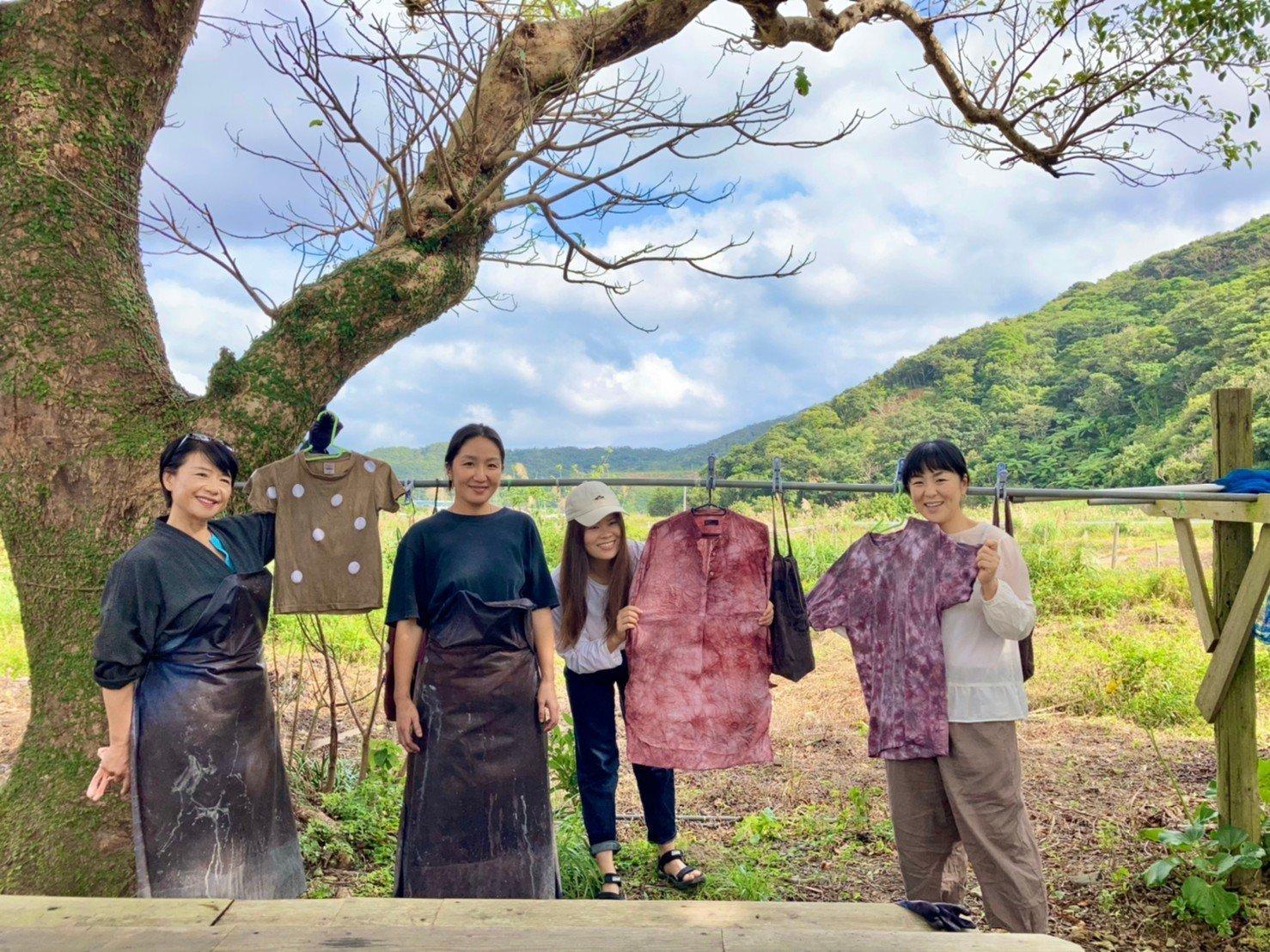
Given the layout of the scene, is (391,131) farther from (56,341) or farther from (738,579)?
(738,579)

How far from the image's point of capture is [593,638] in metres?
3.65

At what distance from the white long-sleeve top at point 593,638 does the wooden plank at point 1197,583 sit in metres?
2.36

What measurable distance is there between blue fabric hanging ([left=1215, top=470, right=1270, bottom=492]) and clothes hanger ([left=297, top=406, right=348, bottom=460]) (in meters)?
3.47

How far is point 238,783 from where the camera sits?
9.79 feet

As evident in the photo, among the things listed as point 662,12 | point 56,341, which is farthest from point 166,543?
point 662,12

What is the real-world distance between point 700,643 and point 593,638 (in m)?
0.38

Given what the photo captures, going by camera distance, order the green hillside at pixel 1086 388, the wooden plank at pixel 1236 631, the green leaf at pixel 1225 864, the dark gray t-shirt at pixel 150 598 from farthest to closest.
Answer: the green hillside at pixel 1086 388
the green leaf at pixel 1225 864
the wooden plank at pixel 1236 631
the dark gray t-shirt at pixel 150 598

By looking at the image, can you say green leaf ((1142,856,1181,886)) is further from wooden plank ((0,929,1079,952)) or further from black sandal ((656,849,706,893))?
wooden plank ((0,929,1079,952))

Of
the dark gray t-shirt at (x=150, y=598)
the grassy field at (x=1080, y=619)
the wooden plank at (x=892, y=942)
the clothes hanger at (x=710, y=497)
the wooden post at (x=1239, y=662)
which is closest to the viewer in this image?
the wooden plank at (x=892, y=942)

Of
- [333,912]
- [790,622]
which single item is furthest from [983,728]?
[333,912]

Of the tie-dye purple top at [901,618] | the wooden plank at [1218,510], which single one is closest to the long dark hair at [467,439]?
the tie-dye purple top at [901,618]

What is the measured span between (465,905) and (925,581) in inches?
68.9

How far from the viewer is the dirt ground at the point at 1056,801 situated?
176 inches

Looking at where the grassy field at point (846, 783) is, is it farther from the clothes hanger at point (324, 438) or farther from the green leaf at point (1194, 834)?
the clothes hanger at point (324, 438)
